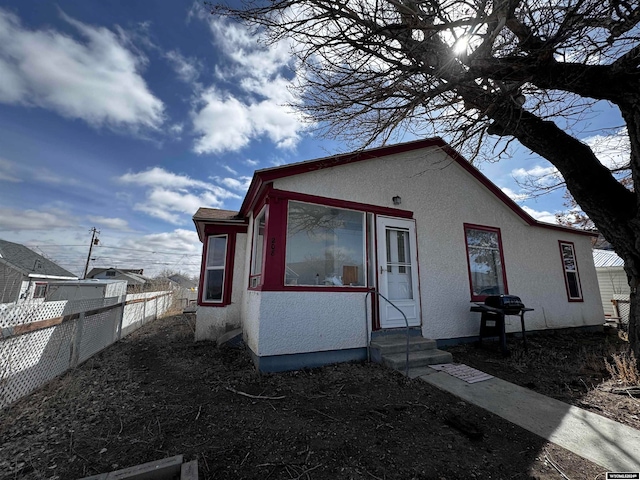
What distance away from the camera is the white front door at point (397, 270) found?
5207 mm

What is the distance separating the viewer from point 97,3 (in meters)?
4.46

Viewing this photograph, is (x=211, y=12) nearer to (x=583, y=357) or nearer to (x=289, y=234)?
(x=289, y=234)

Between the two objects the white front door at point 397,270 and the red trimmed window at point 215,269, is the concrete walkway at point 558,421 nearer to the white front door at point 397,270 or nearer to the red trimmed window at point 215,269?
the white front door at point 397,270

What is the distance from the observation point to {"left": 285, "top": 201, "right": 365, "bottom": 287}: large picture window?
4.82 metres

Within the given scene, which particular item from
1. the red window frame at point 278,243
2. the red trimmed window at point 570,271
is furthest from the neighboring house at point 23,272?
the red trimmed window at point 570,271

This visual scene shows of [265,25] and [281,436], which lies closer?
[281,436]

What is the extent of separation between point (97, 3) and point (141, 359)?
639cm

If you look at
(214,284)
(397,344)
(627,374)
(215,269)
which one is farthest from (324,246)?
(627,374)

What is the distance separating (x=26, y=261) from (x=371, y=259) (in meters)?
25.2

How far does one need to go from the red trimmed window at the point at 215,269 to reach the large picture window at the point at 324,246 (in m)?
2.93

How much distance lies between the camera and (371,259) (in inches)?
208

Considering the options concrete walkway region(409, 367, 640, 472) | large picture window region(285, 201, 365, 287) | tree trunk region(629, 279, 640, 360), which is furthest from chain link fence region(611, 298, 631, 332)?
large picture window region(285, 201, 365, 287)

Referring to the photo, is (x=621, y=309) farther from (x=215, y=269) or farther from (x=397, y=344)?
(x=215, y=269)

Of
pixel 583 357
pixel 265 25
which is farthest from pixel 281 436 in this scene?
pixel 583 357
